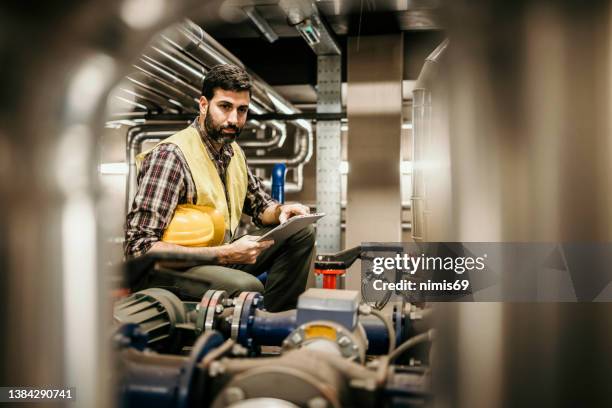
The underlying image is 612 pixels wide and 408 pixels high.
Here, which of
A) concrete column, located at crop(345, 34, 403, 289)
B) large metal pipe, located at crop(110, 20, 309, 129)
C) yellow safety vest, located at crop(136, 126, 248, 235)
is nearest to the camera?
yellow safety vest, located at crop(136, 126, 248, 235)

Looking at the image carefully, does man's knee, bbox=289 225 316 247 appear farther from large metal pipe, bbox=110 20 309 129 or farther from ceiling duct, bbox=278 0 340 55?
ceiling duct, bbox=278 0 340 55

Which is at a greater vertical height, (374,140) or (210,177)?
(374,140)

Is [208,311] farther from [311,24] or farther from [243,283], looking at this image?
[311,24]

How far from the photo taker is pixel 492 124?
492 mm

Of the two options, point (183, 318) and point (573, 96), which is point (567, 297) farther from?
point (183, 318)

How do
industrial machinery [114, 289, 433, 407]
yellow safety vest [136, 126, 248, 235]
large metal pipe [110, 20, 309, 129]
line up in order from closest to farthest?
industrial machinery [114, 289, 433, 407], yellow safety vest [136, 126, 248, 235], large metal pipe [110, 20, 309, 129]

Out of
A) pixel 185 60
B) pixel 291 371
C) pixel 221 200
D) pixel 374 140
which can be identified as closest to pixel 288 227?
pixel 221 200

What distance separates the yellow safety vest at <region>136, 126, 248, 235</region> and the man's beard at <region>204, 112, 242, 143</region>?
0.05 m

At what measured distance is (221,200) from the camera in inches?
60.7

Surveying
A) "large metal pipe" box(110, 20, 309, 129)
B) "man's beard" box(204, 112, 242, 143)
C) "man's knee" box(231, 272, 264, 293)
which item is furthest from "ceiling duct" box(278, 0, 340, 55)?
"man's knee" box(231, 272, 264, 293)

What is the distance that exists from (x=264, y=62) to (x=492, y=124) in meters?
2.80

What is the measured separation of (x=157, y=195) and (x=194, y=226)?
0.13 m

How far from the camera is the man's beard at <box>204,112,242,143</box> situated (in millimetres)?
1618

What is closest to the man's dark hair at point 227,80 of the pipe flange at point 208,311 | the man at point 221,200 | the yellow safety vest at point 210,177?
the man at point 221,200
